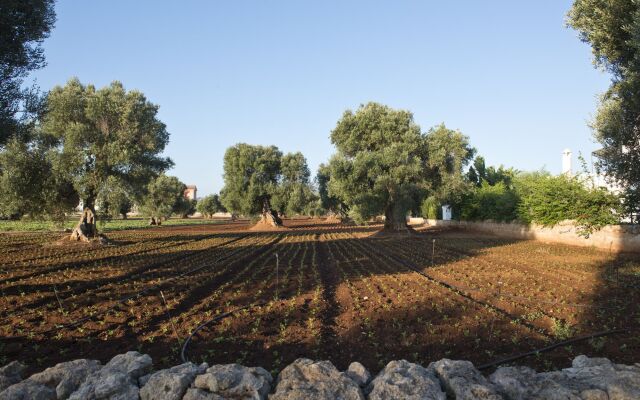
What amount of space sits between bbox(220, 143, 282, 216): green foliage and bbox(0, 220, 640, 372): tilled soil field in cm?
4558

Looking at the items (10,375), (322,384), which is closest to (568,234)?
(322,384)

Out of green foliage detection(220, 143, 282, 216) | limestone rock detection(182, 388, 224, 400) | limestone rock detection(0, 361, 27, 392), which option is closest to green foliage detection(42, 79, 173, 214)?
limestone rock detection(0, 361, 27, 392)

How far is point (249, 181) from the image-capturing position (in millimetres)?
66062

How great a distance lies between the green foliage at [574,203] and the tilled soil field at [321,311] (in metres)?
2.01

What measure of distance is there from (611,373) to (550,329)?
4059mm

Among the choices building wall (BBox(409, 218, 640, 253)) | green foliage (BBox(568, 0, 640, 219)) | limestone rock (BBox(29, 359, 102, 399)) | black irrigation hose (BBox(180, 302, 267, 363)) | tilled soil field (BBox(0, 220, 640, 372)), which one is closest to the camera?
limestone rock (BBox(29, 359, 102, 399))

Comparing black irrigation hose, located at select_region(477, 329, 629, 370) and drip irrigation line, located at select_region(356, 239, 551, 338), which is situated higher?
black irrigation hose, located at select_region(477, 329, 629, 370)

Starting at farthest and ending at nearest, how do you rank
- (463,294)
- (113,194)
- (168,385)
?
(113,194)
(463,294)
(168,385)

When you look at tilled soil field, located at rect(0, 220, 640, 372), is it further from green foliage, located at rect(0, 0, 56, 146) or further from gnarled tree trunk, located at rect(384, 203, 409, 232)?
gnarled tree trunk, located at rect(384, 203, 409, 232)

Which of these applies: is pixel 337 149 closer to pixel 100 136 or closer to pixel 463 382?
pixel 100 136

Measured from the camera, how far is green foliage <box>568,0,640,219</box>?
13.5 m

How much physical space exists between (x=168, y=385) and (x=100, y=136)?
29.6 metres

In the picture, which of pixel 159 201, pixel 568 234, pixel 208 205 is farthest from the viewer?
pixel 208 205

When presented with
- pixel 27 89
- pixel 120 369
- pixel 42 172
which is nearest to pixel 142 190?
pixel 42 172
